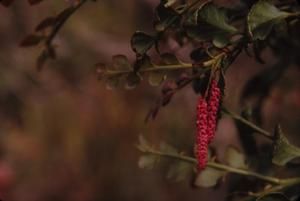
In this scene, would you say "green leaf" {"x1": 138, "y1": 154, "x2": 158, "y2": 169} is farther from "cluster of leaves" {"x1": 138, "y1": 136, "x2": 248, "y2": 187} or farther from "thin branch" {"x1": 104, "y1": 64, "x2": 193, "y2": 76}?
"thin branch" {"x1": 104, "y1": 64, "x2": 193, "y2": 76}

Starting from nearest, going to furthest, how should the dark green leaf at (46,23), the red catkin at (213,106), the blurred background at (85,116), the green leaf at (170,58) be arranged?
the red catkin at (213,106) < the green leaf at (170,58) < the dark green leaf at (46,23) < the blurred background at (85,116)

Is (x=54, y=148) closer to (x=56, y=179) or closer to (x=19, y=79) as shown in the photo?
(x=56, y=179)

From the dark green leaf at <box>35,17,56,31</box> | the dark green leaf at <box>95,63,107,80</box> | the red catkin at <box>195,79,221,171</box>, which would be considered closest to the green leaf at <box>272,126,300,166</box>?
the red catkin at <box>195,79,221,171</box>

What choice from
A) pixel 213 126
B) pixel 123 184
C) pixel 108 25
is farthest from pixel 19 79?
pixel 213 126

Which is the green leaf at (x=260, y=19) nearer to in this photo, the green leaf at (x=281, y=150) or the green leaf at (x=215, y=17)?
the green leaf at (x=215, y=17)

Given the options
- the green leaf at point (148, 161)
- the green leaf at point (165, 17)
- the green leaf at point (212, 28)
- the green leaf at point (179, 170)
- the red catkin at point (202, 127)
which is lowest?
the green leaf at point (179, 170)

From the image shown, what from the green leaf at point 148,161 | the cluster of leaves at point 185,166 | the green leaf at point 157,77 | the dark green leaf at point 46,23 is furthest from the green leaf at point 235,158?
the dark green leaf at point 46,23

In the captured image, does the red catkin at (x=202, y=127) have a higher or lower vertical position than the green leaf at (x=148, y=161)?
higher
